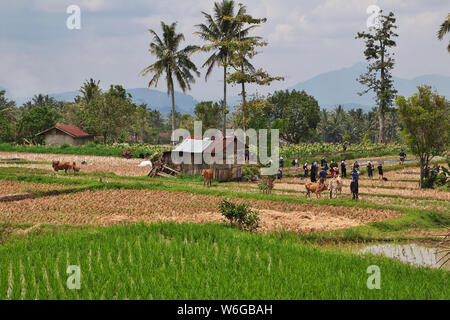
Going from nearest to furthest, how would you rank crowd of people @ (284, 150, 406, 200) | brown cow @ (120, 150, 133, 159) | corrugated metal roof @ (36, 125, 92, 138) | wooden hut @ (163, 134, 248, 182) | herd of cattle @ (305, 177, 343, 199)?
crowd of people @ (284, 150, 406, 200) < herd of cattle @ (305, 177, 343, 199) < wooden hut @ (163, 134, 248, 182) < brown cow @ (120, 150, 133, 159) < corrugated metal roof @ (36, 125, 92, 138)

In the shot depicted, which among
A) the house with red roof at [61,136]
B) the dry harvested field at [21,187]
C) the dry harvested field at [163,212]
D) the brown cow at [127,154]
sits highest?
the house with red roof at [61,136]

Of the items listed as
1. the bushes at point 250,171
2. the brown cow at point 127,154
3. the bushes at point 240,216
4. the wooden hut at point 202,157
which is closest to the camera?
the bushes at point 240,216

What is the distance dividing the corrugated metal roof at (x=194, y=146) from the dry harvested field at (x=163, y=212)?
763 centimetres

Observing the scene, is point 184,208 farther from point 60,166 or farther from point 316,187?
point 60,166

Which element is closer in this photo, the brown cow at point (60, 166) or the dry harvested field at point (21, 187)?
the dry harvested field at point (21, 187)

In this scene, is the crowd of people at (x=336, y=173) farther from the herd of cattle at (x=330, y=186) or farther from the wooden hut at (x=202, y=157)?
the wooden hut at (x=202, y=157)

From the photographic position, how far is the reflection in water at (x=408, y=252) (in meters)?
8.72

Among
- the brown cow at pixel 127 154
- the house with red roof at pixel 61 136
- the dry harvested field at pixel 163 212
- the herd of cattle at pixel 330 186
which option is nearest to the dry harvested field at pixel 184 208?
the dry harvested field at pixel 163 212

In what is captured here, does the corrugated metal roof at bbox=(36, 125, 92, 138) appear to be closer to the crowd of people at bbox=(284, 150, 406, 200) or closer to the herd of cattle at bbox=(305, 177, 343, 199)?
the crowd of people at bbox=(284, 150, 406, 200)

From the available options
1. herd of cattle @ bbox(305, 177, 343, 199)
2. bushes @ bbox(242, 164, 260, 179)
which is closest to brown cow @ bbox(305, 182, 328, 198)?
herd of cattle @ bbox(305, 177, 343, 199)

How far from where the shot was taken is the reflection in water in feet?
28.6

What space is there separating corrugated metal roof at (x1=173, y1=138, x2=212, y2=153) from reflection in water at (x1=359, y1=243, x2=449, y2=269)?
15.9 metres
